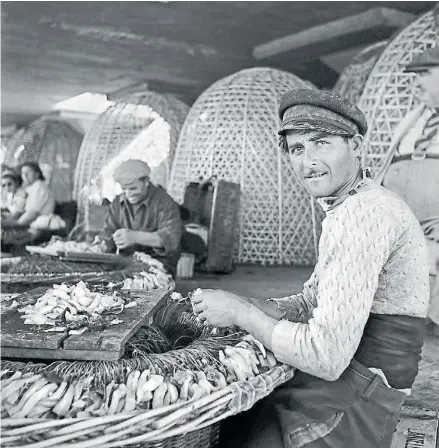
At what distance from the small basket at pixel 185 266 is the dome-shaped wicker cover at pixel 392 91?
134cm

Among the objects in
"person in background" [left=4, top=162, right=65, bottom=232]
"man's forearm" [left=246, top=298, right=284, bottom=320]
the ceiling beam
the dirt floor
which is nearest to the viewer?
"man's forearm" [left=246, top=298, right=284, bottom=320]

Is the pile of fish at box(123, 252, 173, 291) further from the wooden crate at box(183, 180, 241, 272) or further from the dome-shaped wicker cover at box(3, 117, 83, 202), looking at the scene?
the dome-shaped wicker cover at box(3, 117, 83, 202)

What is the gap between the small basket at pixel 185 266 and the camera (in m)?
3.98

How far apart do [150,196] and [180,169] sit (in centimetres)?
131

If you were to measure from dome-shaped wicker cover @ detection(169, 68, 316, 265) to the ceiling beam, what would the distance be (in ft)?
1.09

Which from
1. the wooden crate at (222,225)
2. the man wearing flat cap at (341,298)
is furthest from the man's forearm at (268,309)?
the wooden crate at (222,225)

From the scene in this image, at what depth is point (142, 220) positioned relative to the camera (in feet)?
12.1

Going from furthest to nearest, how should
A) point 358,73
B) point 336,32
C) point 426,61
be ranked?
point 358,73, point 336,32, point 426,61

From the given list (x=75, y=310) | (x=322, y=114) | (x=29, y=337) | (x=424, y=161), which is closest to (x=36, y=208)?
(x=424, y=161)

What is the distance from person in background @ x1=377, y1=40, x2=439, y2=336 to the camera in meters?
2.62

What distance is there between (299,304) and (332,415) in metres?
0.36

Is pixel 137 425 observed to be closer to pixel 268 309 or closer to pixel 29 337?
pixel 29 337

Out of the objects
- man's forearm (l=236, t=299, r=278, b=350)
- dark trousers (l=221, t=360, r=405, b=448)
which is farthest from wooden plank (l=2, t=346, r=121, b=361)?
dark trousers (l=221, t=360, r=405, b=448)

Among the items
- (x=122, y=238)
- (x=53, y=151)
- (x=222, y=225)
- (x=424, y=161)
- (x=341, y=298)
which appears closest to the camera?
(x=341, y=298)
